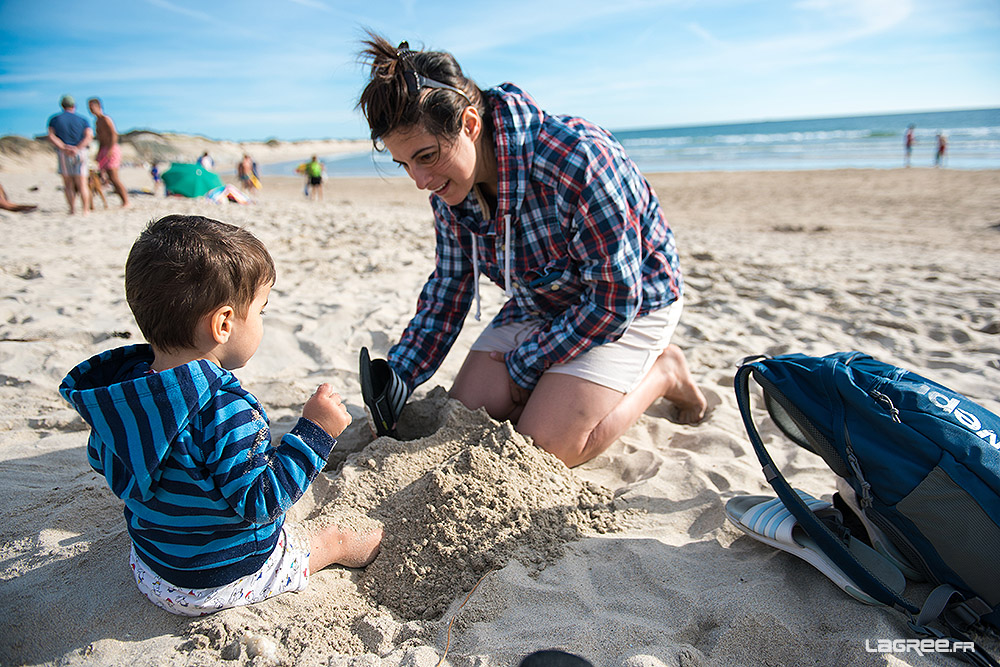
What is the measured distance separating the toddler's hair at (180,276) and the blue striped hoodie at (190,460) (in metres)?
0.11

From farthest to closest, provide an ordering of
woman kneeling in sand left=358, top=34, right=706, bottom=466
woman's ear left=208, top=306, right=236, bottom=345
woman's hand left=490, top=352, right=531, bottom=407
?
1. woman's hand left=490, top=352, right=531, bottom=407
2. woman kneeling in sand left=358, top=34, right=706, bottom=466
3. woman's ear left=208, top=306, right=236, bottom=345

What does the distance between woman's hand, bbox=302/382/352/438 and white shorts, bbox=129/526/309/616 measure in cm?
36

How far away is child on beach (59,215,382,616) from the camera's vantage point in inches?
49.3

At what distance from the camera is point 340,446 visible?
234 centimetres

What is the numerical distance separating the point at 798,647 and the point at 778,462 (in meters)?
0.97

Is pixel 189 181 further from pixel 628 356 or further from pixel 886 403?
pixel 886 403

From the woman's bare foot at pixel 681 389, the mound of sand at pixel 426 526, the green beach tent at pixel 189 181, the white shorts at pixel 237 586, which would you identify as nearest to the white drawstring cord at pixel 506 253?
the mound of sand at pixel 426 526

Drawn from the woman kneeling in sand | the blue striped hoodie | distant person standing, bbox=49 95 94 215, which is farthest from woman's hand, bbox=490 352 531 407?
distant person standing, bbox=49 95 94 215

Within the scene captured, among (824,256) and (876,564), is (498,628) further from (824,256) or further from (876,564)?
(824,256)

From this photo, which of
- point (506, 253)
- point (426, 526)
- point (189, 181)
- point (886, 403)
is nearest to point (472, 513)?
point (426, 526)

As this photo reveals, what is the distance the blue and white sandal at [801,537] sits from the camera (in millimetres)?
1504

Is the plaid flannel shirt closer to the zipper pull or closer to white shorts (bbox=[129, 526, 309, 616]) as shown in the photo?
the zipper pull

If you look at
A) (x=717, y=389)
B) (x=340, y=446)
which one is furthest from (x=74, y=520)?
(x=717, y=389)

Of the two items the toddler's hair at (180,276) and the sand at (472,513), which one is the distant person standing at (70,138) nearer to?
the sand at (472,513)
